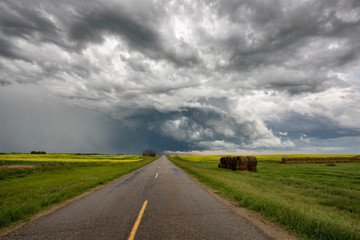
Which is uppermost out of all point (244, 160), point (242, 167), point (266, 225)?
point (244, 160)

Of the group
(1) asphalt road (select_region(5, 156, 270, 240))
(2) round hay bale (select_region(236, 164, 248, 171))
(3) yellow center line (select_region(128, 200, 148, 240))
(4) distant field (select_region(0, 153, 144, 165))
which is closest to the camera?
(3) yellow center line (select_region(128, 200, 148, 240))

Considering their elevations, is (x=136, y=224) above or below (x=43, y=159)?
above

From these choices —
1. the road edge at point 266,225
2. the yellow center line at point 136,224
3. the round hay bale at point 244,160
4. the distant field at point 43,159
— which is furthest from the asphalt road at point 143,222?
the distant field at point 43,159

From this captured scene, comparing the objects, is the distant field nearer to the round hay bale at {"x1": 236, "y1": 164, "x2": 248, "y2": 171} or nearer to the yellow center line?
the round hay bale at {"x1": 236, "y1": 164, "x2": 248, "y2": 171}

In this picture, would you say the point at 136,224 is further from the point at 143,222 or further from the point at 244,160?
the point at 244,160

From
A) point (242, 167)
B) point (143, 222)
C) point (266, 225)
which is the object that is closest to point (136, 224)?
point (143, 222)

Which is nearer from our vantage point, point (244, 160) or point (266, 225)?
point (266, 225)

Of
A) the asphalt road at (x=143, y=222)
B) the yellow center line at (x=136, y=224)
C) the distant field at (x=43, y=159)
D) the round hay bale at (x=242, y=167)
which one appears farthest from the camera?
the distant field at (x=43, y=159)

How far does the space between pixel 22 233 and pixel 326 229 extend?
331 inches

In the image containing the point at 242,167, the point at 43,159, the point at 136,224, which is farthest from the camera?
the point at 43,159

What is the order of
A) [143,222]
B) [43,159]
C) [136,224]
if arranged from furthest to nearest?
[43,159] → [143,222] → [136,224]

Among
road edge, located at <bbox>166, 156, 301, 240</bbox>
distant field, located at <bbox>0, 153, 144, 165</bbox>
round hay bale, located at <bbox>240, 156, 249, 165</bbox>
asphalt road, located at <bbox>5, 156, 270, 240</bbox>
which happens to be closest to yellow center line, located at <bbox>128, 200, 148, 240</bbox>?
asphalt road, located at <bbox>5, 156, 270, 240</bbox>

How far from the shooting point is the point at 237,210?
680 centimetres

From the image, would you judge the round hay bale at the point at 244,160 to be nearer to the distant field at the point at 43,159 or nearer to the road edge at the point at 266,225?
the road edge at the point at 266,225
